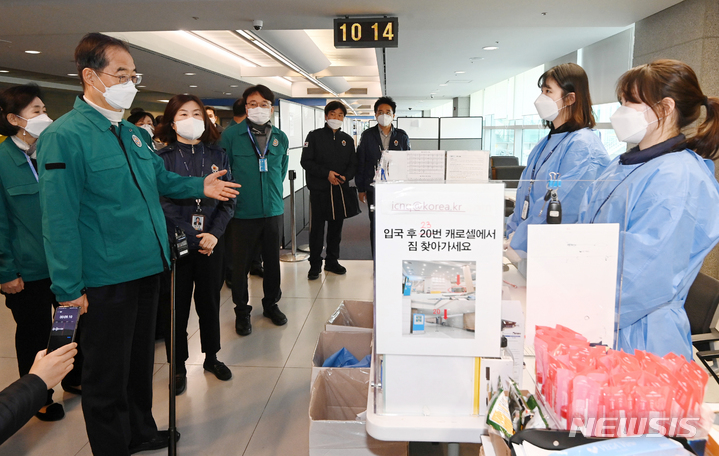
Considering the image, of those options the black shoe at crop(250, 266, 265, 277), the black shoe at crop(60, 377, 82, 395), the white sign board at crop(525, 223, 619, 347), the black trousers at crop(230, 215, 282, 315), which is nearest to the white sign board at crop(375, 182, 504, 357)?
the white sign board at crop(525, 223, 619, 347)

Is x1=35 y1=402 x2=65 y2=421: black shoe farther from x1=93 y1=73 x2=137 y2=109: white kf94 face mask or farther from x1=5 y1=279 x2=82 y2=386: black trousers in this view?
x1=93 y1=73 x2=137 y2=109: white kf94 face mask

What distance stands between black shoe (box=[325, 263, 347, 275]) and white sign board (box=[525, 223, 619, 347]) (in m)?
3.73

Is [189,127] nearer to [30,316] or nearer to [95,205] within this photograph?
[95,205]

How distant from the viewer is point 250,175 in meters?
3.28

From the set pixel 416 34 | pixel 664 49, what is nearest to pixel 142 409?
pixel 664 49

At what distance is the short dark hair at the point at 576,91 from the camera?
2.11 metres

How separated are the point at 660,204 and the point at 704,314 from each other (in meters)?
1.20

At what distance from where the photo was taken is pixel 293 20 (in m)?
4.88

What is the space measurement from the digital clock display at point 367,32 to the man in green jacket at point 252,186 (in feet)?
5.49

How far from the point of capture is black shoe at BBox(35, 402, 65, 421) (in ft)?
7.55

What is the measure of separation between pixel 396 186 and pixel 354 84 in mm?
17872

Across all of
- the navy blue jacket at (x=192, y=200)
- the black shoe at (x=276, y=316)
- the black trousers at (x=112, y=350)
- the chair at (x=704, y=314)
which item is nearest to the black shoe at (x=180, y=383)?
the black trousers at (x=112, y=350)

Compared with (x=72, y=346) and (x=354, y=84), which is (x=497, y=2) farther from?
(x=354, y=84)

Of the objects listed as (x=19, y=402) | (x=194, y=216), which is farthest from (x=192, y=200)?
(x=19, y=402)
